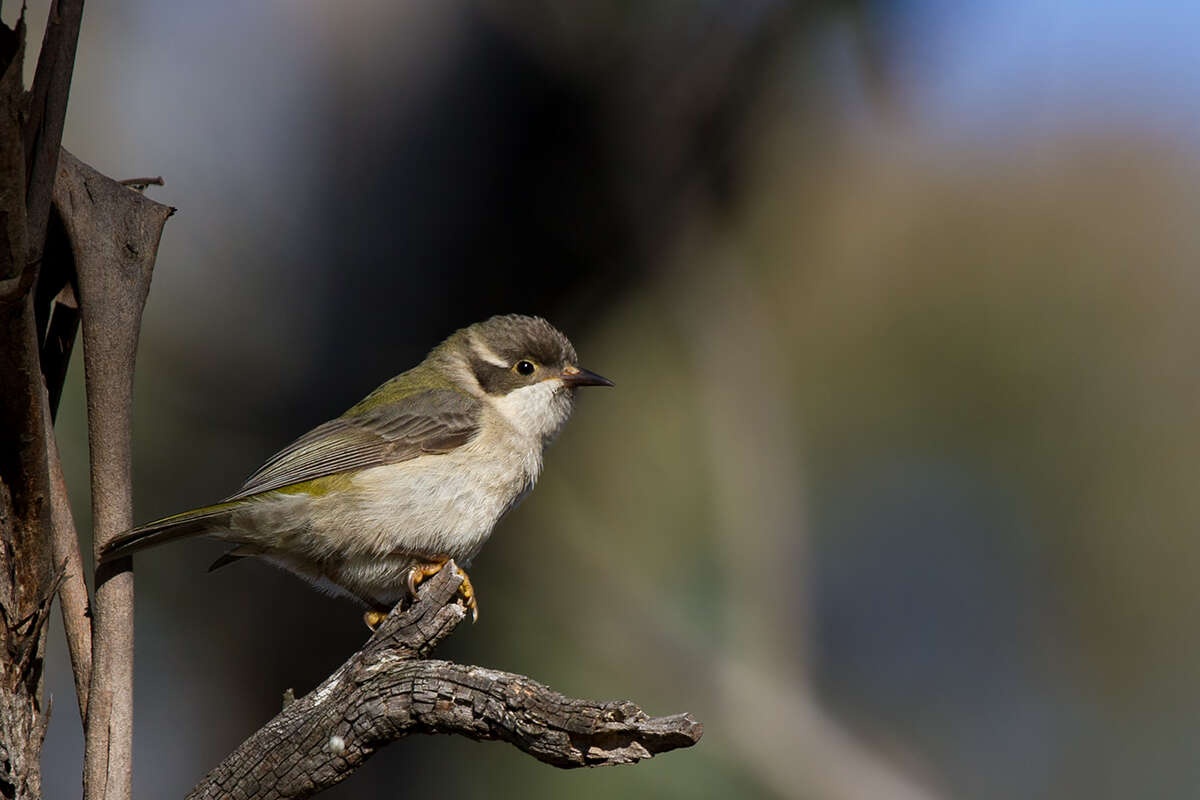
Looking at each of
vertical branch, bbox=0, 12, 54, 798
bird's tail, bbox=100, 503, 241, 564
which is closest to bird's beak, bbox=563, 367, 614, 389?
bird's tail, bbox=100, 503, 241, 564

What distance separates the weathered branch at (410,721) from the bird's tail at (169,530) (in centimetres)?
57

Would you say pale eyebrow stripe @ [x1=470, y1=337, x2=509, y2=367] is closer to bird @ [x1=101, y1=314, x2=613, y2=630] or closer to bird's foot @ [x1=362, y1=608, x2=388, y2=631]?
bird @ [x1=101, y1=314, x2=613, y2=630]

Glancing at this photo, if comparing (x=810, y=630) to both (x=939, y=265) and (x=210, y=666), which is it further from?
(x=939, y=265)

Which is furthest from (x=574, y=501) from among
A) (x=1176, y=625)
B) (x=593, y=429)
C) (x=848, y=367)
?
(x=1176, y=625)

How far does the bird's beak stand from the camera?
15.6 feet

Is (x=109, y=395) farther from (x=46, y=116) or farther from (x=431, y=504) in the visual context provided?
(x=431, y=504)

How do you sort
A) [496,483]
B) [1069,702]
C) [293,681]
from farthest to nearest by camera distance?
[1069,702]
[293,681]
[496,483]

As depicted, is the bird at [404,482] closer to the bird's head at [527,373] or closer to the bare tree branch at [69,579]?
the bird's head at [527,373]

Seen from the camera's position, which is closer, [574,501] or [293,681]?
[293,681]

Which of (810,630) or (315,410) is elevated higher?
(810,630)

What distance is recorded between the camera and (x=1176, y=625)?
44.1ft

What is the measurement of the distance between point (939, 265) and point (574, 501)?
6817mm

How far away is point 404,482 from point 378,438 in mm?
340

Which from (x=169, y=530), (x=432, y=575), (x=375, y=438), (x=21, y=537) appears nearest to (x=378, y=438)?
(x=375, y=438)
